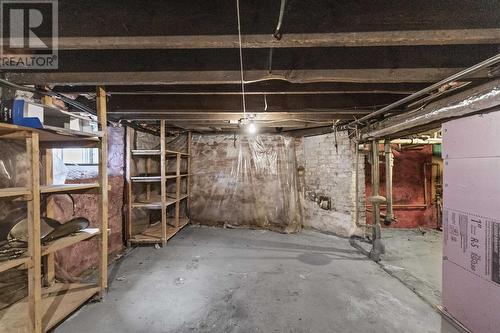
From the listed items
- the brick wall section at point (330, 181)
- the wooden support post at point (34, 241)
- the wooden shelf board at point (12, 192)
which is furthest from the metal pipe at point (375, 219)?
the wooden shelf board at point (12, 192)

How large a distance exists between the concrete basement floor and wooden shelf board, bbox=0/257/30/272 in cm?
68

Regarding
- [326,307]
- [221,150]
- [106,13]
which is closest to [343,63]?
[106,13]

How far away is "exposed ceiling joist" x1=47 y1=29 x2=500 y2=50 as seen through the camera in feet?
4.19

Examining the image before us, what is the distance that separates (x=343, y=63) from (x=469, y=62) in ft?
2.80

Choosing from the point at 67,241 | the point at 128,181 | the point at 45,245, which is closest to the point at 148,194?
the point at 128,181

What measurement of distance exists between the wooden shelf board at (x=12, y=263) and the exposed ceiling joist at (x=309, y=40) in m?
1.28

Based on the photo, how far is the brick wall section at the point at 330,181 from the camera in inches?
150

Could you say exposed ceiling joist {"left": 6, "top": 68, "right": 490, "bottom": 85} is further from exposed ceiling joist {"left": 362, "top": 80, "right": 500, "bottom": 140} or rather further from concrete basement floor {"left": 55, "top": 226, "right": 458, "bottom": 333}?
concrete basement floor {"left": 55, "top": 226, "right": 458, "bottom": 333}

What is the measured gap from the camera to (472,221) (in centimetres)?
170

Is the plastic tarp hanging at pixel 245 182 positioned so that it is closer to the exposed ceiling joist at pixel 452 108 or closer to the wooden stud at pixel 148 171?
the wooden stud at pixel 148 171

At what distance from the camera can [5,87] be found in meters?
1.85

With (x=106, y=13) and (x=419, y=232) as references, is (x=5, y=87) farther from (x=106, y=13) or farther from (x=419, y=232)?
(x=419, y=232)

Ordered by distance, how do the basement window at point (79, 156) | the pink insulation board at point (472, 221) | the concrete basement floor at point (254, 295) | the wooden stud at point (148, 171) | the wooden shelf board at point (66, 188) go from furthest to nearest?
1. the wooden stud at point (148, 171)
2. the basement window at point (79, 156)
3. the concrete basement floor at point (254, 295)
4. the wooden shelf board at point (66, 188)
5. the pink insulation board at point (472, 221)

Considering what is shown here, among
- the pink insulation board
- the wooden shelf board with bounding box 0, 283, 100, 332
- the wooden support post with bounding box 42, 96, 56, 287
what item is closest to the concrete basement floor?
the wooden shelf board with bounding box 0, 283, 100, 332
